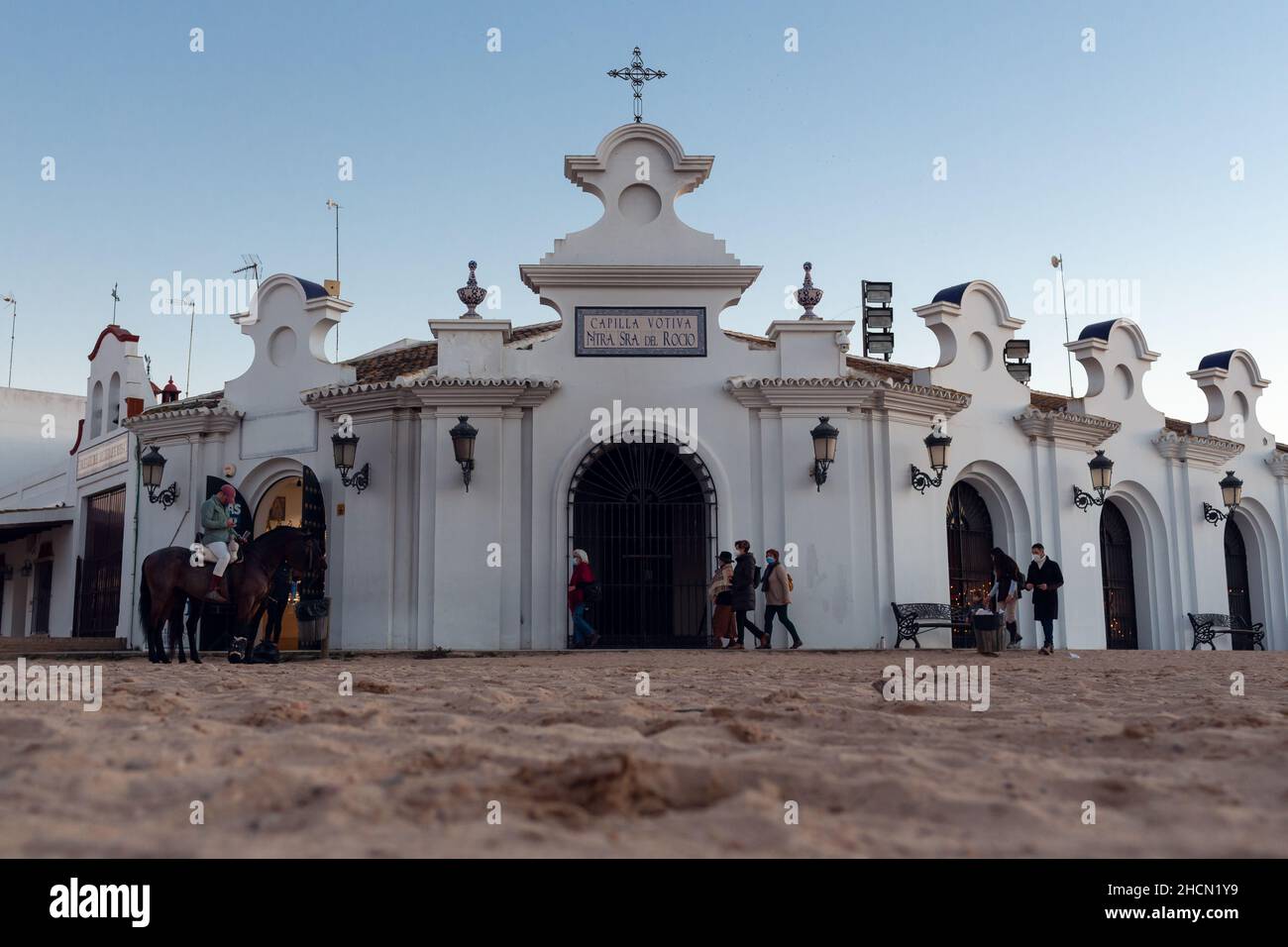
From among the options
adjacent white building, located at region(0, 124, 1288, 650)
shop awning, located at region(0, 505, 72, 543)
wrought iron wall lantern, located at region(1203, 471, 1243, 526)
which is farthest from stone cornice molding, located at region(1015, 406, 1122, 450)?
shop awning, located at region(0, 505, 72, 543)

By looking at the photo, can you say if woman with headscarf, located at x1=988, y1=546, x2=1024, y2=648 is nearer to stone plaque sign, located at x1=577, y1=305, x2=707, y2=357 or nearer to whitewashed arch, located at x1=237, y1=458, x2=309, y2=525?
stone plaque sign, located at x1=577, y1=305, x2=707, y2=357

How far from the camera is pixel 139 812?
10.9 ft

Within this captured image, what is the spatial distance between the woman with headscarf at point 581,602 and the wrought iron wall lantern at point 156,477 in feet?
23.5

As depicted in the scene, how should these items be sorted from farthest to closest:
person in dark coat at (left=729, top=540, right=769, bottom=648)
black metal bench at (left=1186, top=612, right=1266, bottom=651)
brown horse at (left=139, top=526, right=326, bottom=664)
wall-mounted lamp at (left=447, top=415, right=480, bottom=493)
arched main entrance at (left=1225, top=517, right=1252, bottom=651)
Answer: arched main entrance at (left=1225, top=517, right=1252, bottom=651) → black metal bench at (left=1186, top=612, right=1266, bottom=651) → wall-mounted lamp at (left=447, top=415, right=480, bottom=493) → person in dark coat at (left=729, top=540, right=769, bottom=648) → brown horse at (left=139, top=526, right=326, bottom=664)

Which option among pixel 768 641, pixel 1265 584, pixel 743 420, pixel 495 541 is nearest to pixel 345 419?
pixel 495 541

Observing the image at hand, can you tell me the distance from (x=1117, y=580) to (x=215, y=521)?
1582 centimetres

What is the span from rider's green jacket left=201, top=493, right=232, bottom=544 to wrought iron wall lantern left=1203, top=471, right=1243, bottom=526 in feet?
58.0

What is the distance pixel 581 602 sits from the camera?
15211mm

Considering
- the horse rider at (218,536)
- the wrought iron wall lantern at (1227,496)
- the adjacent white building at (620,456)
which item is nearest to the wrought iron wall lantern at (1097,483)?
the adjacent white building at (620,456)

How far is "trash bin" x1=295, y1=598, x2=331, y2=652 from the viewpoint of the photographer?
1484cm

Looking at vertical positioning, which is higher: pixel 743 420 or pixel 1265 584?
pixel 743 420

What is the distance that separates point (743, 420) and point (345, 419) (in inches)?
226

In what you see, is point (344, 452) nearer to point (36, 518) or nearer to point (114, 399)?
point (114, 399)
